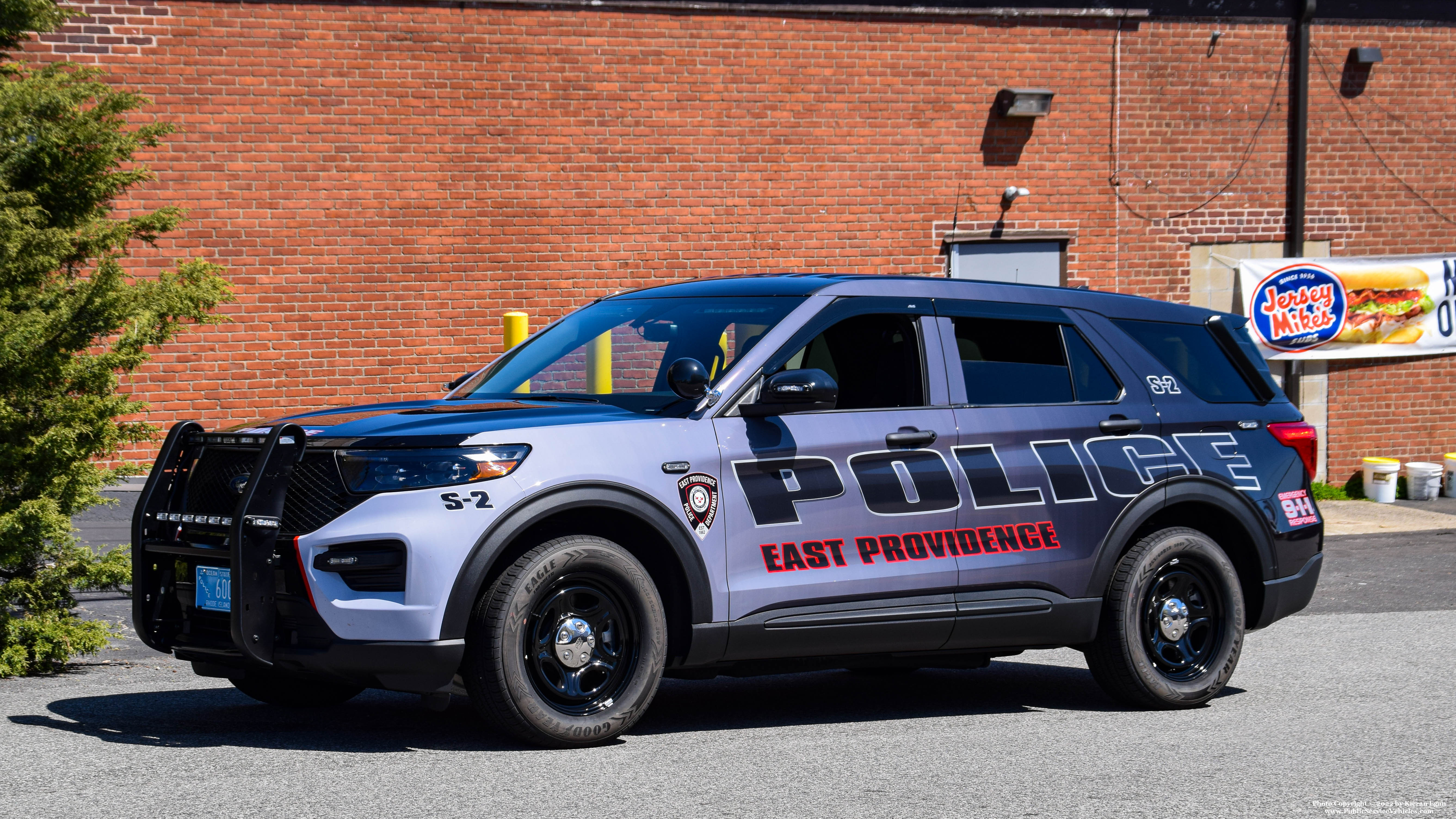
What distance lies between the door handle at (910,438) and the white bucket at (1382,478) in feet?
42.5

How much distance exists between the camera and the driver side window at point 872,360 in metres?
6.32

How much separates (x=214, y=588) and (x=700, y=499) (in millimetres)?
1871

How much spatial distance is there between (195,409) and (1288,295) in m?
12.2

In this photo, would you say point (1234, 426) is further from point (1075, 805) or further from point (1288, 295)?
point (1288, 295)

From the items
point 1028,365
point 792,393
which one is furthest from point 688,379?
point 1028,365

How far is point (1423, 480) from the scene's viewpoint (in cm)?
1739

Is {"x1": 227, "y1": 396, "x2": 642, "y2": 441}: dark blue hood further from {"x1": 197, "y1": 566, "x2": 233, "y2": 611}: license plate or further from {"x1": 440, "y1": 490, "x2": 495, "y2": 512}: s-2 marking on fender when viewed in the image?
{"x1": 197, "y1": 566, "x2": 233, "y2": 611}: license plate

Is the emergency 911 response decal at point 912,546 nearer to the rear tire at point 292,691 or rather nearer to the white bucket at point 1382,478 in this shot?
the rear tire at point 292,691

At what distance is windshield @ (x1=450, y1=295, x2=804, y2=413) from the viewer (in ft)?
20.1

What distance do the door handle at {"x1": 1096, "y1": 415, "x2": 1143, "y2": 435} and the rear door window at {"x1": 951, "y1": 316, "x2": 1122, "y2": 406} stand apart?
0.11 meters

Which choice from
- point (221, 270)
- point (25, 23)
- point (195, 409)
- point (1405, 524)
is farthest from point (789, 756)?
point (1405, 524)

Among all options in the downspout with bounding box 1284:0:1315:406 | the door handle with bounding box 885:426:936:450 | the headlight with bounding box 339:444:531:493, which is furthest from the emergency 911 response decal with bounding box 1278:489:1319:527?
the downspout with bounding box 1284:0:1315:406

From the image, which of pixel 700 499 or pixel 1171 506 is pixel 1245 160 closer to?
pixel 1171 506

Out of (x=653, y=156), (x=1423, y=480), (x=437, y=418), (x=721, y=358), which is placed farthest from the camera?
(x=1423, y=480)
